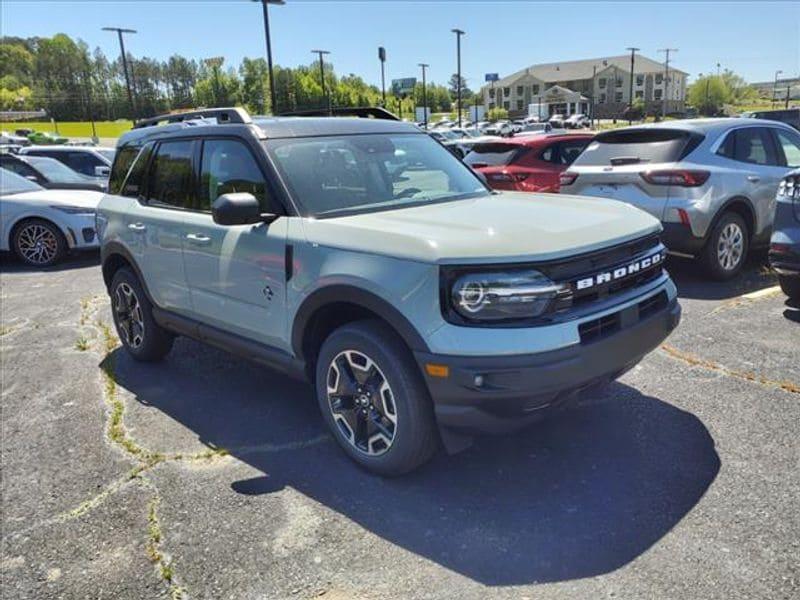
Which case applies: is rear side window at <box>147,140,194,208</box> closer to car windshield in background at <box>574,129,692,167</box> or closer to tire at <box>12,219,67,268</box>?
car windshield in background at <box>574,129,692,167</box>

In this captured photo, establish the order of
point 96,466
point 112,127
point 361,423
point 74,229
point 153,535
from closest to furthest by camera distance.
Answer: point 153,535, point 361,423, point 96,466, point 74,229, point 112,127

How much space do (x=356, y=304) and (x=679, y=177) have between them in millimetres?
4567

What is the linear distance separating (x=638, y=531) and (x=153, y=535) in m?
2.17

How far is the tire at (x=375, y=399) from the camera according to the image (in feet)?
9.89

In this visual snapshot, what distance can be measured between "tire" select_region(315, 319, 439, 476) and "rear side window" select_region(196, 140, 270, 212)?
1.02 metres

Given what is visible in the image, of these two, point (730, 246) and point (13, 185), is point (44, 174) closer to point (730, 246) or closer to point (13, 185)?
point (13, 185)

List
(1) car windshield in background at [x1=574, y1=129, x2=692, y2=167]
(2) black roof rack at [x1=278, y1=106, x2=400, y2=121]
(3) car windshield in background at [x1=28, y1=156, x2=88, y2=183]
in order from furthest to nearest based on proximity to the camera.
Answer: (3) car windshield in background at [x1=28, y1=156, x2=88, y2=183] → (1) car windshield in background at [x1=574, y1=129, x2=692, y2=167] → (2) black roof rack at [x1=278, y1=106, x2=400, y2=121]

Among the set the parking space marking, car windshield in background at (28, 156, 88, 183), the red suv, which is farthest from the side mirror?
car windshield in background at (28, 156, 88, 183)

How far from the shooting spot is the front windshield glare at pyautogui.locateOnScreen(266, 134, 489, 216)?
12.1 ft

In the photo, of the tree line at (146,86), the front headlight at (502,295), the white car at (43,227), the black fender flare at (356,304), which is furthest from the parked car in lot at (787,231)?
the tree line at (146,86)

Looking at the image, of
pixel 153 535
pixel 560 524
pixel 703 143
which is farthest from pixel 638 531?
pixel 703 143

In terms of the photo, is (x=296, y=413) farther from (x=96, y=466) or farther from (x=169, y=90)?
(x=169, y=90)

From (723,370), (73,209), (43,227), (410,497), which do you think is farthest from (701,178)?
(43,227)

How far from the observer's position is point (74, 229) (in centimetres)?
987
